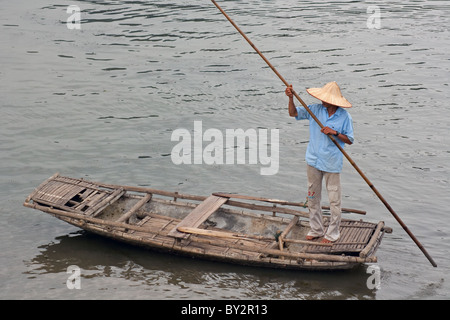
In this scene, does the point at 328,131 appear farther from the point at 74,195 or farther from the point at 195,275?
the point at 74,195

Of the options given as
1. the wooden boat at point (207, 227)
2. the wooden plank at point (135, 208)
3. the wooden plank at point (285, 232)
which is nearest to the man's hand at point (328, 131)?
the wooden boat at point (207, 227)

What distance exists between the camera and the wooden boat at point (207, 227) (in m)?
9.02

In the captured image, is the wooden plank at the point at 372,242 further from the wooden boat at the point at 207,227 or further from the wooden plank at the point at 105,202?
the wooden plank at the point at 105,202

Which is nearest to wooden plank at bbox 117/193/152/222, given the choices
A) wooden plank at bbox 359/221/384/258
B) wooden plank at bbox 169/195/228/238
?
wooden plank at bbox 169/195/228/238

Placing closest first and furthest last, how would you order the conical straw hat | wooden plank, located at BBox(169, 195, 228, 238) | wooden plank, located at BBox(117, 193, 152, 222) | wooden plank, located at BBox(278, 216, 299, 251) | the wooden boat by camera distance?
the conical straw hat
the wooden boat
wooden plank, located at BBox(278, 216, 299, 251)
wooden plank, located at BBox(169, 195, 228, 238)
wooden plank, located at BBox(117, 193, 152, 222)

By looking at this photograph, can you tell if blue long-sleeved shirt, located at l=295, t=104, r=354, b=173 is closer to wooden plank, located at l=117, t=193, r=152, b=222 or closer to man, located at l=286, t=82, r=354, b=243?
man, located at l=286, t=82, r=354, b=243

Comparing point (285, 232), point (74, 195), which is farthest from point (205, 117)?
point (285, 232)

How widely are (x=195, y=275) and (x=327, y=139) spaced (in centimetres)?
281

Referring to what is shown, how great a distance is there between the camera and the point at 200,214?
9820mm

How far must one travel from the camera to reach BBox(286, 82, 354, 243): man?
28.4 ft

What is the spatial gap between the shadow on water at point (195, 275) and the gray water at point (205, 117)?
0.09 feet

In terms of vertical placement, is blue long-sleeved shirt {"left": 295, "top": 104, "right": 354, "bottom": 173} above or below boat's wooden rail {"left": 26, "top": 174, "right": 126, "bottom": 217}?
above

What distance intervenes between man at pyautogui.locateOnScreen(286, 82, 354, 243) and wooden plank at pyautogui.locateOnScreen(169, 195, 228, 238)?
5.29 ft
